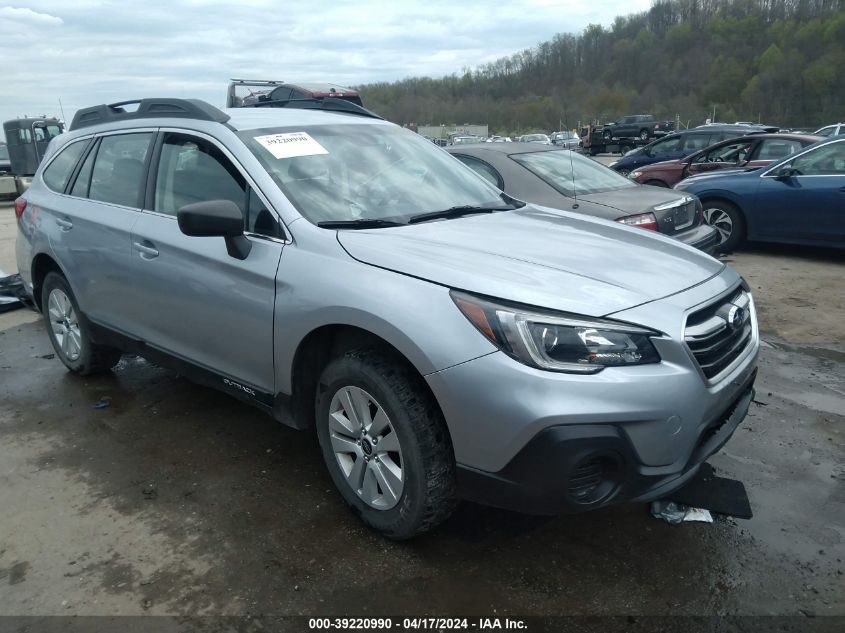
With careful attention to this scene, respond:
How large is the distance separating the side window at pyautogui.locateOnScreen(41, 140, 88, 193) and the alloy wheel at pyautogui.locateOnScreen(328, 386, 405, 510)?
293 centimetres

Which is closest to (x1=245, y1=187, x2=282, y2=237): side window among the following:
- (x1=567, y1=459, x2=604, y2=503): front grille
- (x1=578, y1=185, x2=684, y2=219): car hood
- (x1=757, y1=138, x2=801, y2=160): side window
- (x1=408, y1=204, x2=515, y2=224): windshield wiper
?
(x1=408, y1=204, x2=515, y2=224): windshield wiper

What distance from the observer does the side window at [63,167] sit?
463 centimetres

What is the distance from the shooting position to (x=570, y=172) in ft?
21.3

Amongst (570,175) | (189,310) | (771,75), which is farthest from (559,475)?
Answer: (771,75)

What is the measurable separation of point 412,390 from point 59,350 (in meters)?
3.55

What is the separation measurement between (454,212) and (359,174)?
0.51m

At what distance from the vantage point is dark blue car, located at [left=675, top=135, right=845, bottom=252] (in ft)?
25.1

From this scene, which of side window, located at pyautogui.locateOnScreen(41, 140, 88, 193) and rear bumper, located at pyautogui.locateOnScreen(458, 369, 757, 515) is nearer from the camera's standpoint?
rear bumper, located at pyautogui.locateOnScreen(458, 369, 757, 515)

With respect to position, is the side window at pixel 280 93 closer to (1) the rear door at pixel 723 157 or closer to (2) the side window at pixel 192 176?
(1) the rear door at pixel 723 157

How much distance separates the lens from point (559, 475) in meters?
2.31

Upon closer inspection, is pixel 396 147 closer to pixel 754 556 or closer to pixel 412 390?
pixel 412 390

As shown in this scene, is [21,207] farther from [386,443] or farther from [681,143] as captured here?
[681,143]

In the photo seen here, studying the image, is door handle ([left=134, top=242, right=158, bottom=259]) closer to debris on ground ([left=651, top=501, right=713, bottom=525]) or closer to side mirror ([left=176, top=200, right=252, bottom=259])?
side mirror ([left=176, top=200, right=252, bottom=259])

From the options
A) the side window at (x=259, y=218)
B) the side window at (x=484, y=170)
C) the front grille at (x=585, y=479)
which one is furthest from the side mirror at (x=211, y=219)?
the side window at (x=484, y=170)
